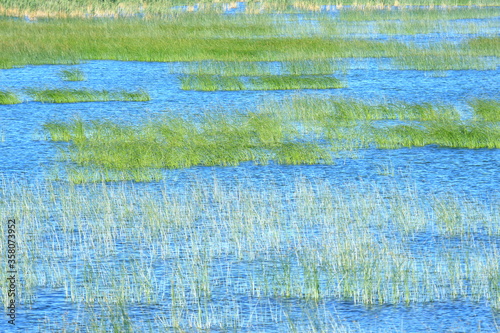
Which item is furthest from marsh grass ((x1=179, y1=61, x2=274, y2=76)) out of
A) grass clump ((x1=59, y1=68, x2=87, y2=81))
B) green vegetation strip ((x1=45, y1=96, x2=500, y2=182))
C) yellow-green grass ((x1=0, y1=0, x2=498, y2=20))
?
yellow-green grass ((x1=0, y1=0, x2=498, y2=20))

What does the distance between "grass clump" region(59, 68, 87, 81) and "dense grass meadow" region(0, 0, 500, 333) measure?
8 cm

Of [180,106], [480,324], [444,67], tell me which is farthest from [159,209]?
[444,67]

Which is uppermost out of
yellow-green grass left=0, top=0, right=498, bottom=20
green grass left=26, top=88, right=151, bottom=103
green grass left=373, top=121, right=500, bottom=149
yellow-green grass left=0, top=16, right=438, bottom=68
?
green grass left=373, top=121, right=500, bottom=149

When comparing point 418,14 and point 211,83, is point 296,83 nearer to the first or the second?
point 211,83

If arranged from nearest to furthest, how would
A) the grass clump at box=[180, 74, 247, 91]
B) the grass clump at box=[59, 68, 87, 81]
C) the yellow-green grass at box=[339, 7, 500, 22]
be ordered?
1. the grass clump at box=[180, 74, 247, 91]
2. the grass clump at box=[59, 68, 87, 81]
3. the yellow-green grass at box=[339, 7, 500, 22]

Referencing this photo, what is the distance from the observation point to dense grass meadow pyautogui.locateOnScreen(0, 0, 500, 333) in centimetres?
1172

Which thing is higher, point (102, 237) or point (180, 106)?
point (102, 237)

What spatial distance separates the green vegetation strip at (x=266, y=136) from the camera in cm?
2025

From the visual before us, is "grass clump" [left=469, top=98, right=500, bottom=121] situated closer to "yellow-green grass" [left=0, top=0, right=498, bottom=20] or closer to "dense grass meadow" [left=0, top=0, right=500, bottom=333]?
"dense grass meadow" [left=0, top=0, right=500, bottom=333]

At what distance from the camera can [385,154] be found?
21312 millimetres

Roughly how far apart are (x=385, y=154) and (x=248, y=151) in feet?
10.6

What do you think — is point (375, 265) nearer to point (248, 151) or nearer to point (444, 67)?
point (248, 151)

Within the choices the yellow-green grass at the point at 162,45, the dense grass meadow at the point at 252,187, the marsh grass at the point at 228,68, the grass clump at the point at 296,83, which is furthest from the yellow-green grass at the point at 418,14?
the grass clump at the point at 296,83

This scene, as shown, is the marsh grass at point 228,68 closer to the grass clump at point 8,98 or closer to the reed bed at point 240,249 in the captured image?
the grass clump at point 8,98
